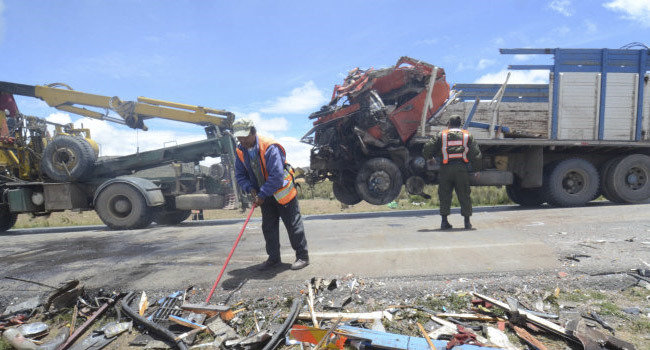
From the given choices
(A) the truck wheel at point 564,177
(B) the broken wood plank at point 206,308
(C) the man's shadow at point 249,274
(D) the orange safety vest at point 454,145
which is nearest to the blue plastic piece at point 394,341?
(B) the broken wood plank at point 206,308

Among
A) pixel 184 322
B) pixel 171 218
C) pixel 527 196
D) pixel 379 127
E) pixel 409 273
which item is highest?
pixel 379 127

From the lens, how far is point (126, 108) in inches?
338

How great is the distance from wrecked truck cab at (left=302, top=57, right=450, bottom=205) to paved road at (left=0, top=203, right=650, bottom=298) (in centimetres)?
194

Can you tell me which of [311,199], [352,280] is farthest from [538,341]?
[311,199]

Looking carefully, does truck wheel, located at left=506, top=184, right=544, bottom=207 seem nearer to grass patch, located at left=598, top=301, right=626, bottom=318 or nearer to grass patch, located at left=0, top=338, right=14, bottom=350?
grass patch, located at left=598, top=301, right=626, bottom=318

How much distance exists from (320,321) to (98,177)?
742cm

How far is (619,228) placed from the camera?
418 cm

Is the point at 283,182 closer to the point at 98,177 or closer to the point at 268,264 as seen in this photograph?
the point at 268,264

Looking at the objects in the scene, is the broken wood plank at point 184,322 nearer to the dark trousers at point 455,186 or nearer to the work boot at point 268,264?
the work boot at point 268,264

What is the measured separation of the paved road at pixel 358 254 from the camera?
9.46 feet

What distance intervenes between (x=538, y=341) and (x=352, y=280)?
4.29 ft

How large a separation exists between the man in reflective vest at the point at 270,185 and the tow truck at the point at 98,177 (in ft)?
14.0

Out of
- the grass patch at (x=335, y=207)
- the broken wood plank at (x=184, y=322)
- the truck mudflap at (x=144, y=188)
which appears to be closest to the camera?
the broken wood plank at (x=184, y=322)

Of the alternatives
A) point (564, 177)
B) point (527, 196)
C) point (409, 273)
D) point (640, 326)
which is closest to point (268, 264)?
point (409, 273)
